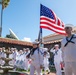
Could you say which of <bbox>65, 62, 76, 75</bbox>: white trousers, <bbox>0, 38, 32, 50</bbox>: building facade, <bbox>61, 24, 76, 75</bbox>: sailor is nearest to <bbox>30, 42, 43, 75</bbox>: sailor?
<bbox>61, 24, 76, 75</bbox>: sailor

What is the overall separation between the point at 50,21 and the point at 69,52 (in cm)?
680

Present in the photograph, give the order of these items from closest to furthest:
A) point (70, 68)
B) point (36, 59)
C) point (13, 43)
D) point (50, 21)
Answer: point (70, 68), point (36, 59), point (50, 21), point (13, 43)

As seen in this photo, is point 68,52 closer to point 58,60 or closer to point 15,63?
point 58,60

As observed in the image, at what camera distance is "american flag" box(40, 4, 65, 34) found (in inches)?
467

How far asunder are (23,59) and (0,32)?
15.6 meters

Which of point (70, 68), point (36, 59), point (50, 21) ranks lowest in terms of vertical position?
point (70, 68)

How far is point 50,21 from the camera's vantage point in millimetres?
12344

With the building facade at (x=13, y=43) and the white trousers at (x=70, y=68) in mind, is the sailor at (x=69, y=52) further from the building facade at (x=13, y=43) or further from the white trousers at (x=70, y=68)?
the building facade at (x=13, y=43)

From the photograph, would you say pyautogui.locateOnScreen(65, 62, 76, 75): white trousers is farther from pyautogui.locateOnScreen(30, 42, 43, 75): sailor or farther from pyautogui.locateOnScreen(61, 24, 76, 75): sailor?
pyautogui.locateOnScreen(30, 42, 43, 75): sailor

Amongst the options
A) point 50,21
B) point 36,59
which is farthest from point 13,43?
point 36,59

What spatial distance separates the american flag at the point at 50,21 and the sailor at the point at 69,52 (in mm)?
5894

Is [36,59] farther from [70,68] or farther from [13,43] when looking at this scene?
[13,43]

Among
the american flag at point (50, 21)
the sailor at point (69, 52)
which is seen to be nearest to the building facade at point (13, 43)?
the american flag at point (50, 21)

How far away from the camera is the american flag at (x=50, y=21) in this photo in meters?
11.9
